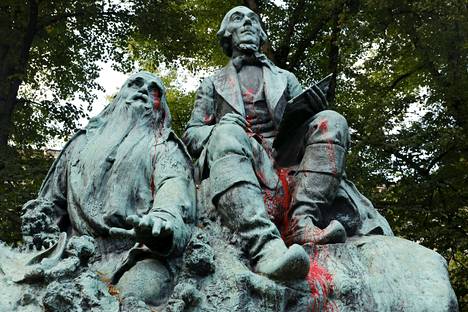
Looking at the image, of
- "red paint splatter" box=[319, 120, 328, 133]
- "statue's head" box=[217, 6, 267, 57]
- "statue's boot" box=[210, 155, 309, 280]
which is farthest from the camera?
"statue's head" box=[217, 6, 267, 57]

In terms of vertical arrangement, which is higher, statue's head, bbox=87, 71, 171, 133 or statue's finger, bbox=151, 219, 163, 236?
statue's head, bbox=87, 71, 171, 133

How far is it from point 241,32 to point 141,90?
1119 millimetres

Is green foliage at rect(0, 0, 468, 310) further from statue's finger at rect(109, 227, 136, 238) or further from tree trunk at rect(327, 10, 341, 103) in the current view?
statue's finger at rect(109, 227, 136, 238)

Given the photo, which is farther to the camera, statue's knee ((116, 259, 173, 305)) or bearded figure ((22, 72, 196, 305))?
bearded figure ((22, 72, 196, 305))

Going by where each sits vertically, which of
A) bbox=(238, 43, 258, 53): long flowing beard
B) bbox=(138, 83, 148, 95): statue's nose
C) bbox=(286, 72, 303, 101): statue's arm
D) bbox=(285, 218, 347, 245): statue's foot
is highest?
bbox=(238, 43, 258, 53): long flowing beard

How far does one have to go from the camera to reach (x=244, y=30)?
233 inches

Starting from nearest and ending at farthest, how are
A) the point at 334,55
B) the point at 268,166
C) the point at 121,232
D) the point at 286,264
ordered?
the point at 286,264, the point at 121,232, the point at 268,166, the point at 334,55

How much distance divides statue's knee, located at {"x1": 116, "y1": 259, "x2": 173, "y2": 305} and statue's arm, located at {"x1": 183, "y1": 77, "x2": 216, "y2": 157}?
1.37 m

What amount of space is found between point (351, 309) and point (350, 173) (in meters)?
7.30

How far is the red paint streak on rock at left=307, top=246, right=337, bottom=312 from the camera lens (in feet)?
13.1

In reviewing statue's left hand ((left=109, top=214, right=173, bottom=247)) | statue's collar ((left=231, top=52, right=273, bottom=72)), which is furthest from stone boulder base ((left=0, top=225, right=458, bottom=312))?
statue's collar ((left=231, top=52, right=273, bottom=72))

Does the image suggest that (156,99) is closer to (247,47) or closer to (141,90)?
(141,90)

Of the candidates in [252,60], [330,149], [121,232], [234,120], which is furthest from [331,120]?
[121,232]

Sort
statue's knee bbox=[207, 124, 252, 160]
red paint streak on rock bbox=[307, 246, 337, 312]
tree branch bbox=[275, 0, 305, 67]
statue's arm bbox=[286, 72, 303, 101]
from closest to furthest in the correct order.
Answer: red paint streak on rock bbox=[307, 246, 337, 312]
statue's knee bbox=[207, 124, 252, 160]
statue's arm bbox=[286, 72, 303, 101]
tree branch bbox=[275, 0, 305, 67]
